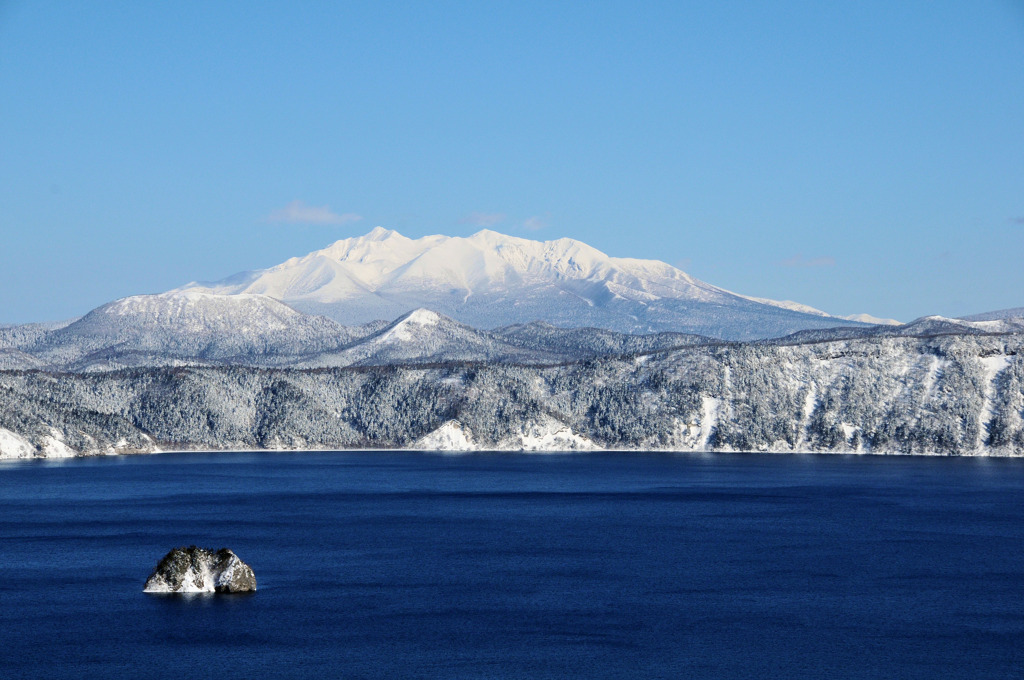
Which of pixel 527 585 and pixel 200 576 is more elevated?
pixel 200 576

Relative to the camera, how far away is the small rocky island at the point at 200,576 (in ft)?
287

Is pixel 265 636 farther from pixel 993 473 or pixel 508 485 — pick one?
pixel 993 473

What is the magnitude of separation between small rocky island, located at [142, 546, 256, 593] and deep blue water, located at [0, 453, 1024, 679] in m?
1.78

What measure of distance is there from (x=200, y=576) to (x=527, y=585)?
23316 millimetres

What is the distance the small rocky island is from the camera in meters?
87.5

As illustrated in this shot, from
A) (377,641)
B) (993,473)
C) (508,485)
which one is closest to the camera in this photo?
(377,641)

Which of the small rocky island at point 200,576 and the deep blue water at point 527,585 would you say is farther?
the small rocky island at point 200,576

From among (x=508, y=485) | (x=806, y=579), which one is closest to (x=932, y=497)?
(x=508, y=485)

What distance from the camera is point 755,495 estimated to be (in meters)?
160

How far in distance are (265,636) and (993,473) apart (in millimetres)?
147742

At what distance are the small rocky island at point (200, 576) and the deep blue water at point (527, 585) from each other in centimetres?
178

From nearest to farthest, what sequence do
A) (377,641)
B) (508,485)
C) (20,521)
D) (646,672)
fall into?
(646,672) → (377,641) → (20,521) → (508,485)

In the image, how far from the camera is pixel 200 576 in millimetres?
88375

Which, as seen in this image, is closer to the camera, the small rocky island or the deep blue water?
the deep blue water
